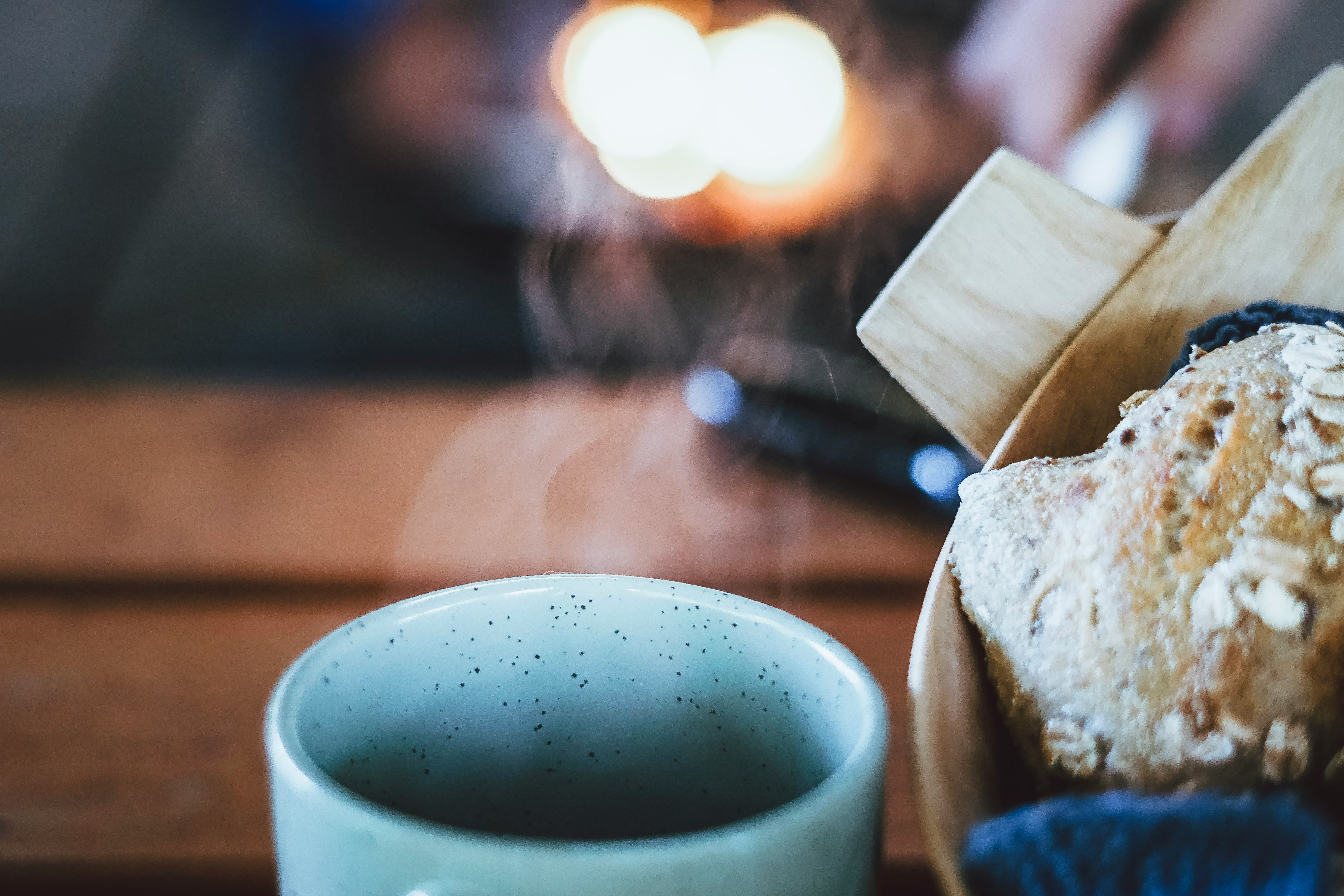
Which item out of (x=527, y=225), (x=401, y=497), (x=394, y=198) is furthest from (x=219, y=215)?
(x=401, y=497)

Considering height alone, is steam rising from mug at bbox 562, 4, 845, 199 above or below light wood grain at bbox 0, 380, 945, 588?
above

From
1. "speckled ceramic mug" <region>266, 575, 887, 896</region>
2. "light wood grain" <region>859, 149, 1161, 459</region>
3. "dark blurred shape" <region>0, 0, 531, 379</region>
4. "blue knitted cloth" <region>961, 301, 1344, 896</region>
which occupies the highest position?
"light wood grain" <region>859, 149, 1161, 459</region>

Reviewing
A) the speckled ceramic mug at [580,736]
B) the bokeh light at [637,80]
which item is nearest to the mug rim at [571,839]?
the speckled ceramic mug at [580,736]

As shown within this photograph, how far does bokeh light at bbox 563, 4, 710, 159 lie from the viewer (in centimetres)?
112

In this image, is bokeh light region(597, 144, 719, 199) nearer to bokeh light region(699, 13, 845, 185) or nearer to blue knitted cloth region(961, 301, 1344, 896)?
bokeh light region(699, 13, 845, 185)

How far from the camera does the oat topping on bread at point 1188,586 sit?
7.7 inches

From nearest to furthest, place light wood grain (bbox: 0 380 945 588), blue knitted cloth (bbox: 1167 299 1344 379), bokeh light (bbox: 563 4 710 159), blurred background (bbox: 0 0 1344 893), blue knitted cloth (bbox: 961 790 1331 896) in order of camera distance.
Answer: blue knitted cloth (bbox: 961 790 1331 896) → blue knitted cloth (bbox: 1167 299 1344 379) → light wood grain (bbox: 0 380 945 588) → blurred background (bbox: 0 0 1344 893) → bokeh light (bbox: 563 4 710 159)

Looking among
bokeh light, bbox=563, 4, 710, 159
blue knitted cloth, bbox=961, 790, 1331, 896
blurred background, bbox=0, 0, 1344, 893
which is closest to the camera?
blue knitted cloth, bbox=961, 790, 1331, 896

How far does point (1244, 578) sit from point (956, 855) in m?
0.09

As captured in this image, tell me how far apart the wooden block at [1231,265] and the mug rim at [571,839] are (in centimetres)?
13

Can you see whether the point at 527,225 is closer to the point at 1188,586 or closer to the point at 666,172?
the point at 666,172

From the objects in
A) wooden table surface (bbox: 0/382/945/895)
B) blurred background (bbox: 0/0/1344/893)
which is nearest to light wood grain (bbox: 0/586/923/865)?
wooden table surface (bbox: 0/382/945/895)

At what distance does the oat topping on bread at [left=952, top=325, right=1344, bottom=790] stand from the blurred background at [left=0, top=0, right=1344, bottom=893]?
0.99 ft

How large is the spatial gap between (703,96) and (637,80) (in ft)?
0.28
